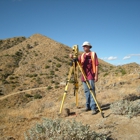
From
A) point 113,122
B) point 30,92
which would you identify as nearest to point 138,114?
point 113,122

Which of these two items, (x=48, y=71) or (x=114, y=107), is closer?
(x=114, y=107)

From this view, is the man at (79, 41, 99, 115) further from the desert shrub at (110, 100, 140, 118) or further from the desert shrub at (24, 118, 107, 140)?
the desert shrub at (24, 118, 107, 140)

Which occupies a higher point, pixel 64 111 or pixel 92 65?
pixel 92 65

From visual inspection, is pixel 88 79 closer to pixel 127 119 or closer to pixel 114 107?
pixel 114 107

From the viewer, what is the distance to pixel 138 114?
4504 mm

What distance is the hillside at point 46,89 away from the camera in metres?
4.30

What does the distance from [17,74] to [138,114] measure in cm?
3913

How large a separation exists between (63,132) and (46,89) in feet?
86.9

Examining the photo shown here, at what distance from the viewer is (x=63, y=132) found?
3121mm

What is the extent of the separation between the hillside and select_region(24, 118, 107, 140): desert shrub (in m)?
0.69

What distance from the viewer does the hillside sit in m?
4.30

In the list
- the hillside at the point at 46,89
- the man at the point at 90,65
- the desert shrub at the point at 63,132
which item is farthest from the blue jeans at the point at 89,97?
the desert shrub at the point at 63,132

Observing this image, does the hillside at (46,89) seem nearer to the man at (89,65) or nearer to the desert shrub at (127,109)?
the desert shrub at (127,109)

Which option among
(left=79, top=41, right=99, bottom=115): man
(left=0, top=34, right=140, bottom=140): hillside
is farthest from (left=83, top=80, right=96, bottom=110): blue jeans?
(left=0, top=34, right=140, bottom=140): hillside
